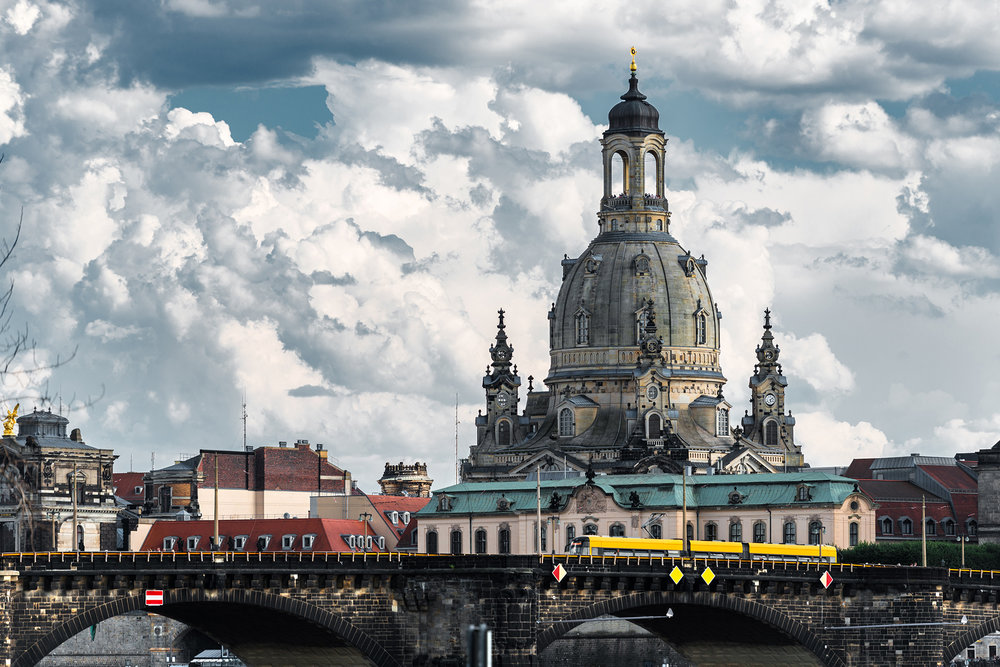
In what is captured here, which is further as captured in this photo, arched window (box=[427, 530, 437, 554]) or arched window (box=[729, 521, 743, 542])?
arched window (box=[427, 530, 437, 554])

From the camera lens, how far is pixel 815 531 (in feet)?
554

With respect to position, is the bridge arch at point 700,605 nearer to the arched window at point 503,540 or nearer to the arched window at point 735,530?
the arched window at point 735,530

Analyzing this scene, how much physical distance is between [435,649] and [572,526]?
7716cm

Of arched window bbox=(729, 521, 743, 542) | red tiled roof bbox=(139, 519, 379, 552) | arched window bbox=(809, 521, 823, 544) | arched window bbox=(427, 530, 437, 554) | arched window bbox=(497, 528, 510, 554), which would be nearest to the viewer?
arched window bbox=(809, 521, 823, 544)

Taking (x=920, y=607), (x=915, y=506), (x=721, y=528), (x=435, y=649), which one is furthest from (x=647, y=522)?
(x=435, y=649)

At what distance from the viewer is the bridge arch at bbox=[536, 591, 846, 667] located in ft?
334

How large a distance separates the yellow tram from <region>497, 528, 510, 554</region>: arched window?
4860 centimetres

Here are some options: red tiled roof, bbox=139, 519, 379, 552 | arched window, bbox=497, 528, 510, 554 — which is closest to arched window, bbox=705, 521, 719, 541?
arched window, bbox=497, 528, 510, 554

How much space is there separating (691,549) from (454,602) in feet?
94.2

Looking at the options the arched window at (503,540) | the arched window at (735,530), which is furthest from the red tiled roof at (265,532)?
the arched window at (735,530)

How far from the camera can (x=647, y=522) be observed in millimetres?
173125

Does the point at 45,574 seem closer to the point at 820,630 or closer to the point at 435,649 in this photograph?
the point at 435,649

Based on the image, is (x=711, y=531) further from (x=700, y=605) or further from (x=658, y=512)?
(x=700, y=605)

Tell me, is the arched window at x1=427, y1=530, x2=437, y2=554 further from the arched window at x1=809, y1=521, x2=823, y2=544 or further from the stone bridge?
→ the stone bridge
